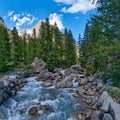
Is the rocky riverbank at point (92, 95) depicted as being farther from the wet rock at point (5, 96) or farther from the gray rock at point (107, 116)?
the wet rock at point (5, 96)

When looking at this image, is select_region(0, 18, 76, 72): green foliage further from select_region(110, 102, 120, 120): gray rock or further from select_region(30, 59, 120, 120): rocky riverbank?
select_region(110, 102, 120, 120): gray rock

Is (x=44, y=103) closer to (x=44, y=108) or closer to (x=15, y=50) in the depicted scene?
(x=44, y=108)

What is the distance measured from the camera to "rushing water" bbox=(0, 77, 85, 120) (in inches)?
868

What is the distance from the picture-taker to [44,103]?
24.8 metres

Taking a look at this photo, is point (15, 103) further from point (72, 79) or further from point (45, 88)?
point (72, 79)

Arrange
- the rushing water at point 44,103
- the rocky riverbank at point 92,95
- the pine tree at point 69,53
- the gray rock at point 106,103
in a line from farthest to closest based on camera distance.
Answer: the pine tree at point 69,53
the rushing water at point 44,103
the gray rock at point 106,103
the rocky riverbank at point 92,95

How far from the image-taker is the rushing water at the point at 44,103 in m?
22.0

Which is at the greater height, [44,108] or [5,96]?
[5,96]

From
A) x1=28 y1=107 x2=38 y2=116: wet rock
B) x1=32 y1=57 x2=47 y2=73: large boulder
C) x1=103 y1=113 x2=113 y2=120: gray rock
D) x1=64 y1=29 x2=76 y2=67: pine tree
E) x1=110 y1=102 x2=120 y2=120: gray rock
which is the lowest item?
x1=28 y1=107 x2=38 y2=116: wet rock

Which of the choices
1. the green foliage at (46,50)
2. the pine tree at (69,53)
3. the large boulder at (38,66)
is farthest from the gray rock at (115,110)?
the pine tree at (69,53)

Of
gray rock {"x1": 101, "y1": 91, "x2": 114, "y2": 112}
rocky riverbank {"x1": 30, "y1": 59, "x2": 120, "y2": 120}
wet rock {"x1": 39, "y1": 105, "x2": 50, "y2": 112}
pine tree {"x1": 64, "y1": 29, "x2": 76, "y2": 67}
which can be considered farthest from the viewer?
pine tree {"x1": 64, "y1": 29, "x2": 76, "y2": 67}

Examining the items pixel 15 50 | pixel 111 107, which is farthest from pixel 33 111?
pixel 15 50

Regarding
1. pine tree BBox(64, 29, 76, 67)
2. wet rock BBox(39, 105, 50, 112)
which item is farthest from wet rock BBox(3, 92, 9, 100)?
pine tree BBox(64, 29, 76, 67)

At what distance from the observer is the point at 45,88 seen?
3316cm
